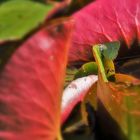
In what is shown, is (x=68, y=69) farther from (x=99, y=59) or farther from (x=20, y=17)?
(x=20, y=17)

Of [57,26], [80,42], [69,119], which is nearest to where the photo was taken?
[57,26]

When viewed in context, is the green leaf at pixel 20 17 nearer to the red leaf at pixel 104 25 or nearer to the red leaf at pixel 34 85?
the red leaf at pixel 34 85

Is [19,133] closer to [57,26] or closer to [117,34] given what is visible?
[57,26]

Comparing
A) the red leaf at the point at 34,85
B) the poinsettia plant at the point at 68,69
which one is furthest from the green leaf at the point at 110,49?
the red leaf at the point at 34,85

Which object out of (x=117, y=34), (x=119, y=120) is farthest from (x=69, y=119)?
(x=117, y=34)

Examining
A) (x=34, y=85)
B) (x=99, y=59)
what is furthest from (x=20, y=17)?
(x=99, y=59)

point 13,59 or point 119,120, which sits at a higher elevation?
point 13,59

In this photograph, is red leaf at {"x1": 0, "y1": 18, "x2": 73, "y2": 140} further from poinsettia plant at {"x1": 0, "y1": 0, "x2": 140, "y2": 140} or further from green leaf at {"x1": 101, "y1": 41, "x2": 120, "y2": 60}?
green leaf at {"x1": 101, "y1": 41, "x2": 120, "y2": 60}
